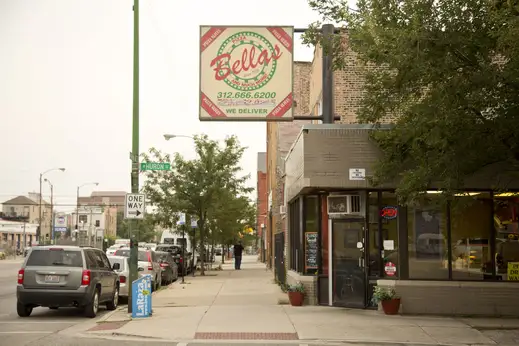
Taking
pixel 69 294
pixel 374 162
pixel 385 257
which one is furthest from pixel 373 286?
pixel 69 294

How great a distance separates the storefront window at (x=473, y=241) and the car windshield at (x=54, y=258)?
354 inches

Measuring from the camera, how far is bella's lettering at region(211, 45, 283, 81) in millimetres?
15422

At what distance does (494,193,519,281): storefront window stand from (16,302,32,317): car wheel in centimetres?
1124

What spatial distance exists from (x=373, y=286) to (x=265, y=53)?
623 centimetres

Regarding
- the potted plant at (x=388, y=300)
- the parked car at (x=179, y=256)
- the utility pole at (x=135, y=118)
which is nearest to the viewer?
the potted plant at (x=388, y=300)

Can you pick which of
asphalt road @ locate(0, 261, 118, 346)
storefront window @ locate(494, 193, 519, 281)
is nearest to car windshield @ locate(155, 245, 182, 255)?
asphalt road @ locate(0, 261, 118, 346)

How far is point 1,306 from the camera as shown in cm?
1809

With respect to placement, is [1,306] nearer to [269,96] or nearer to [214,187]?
[269,96]

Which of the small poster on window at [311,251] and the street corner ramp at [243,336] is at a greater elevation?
the small poster on window at [311,251]

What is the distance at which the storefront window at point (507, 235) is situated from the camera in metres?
15.0

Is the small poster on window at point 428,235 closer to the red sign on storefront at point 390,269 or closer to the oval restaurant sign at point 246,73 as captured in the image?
the red sign on storefront at point 390,269

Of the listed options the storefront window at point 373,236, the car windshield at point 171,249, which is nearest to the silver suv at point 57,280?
the storefront window at point 373,236

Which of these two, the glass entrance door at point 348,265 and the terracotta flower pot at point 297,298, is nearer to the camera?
the glass entrance door at point 348,265

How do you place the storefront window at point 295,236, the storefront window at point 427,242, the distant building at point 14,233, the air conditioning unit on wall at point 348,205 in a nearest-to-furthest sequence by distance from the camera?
the storefront window at point 427,242 → the air conditioning unit on wall at point 348,205 → the storefront window at point 295,236 → the distant building at point 14,233
